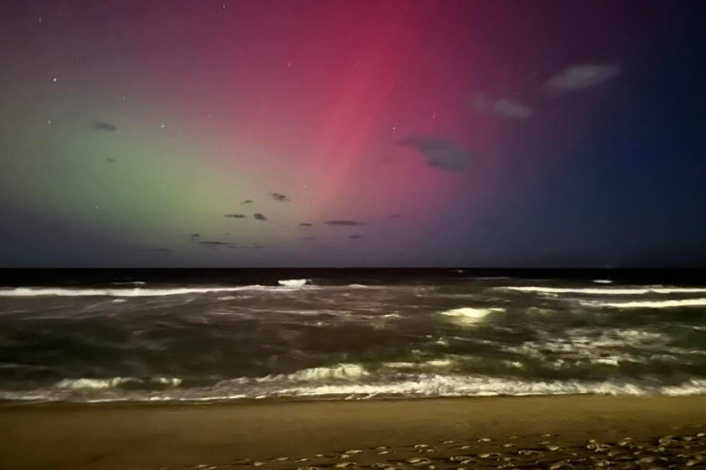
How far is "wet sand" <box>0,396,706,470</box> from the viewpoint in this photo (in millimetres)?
5094

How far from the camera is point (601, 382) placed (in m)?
8.51


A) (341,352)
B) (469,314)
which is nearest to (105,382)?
(341,352)

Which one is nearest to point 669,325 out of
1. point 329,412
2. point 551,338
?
point 551,338

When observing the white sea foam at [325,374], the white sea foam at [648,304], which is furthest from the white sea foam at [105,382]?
the white sea foam at [648,304]

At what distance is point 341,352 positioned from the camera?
1069 centimetres

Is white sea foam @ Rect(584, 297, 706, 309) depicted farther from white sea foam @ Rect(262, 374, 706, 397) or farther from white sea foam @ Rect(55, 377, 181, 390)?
white sea foam @ Rect(55, 377, 181, 390)

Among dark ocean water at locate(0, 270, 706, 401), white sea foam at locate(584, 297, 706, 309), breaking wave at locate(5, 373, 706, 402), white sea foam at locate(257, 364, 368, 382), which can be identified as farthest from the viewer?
white sea foam at locate(584, 297, 706, 309)

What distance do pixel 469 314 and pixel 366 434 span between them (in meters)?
12.4

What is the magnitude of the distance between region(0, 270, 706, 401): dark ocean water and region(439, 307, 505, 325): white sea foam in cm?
8

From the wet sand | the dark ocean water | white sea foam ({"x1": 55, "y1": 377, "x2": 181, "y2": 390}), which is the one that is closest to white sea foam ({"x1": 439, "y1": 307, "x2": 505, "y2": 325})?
the dark ocean water

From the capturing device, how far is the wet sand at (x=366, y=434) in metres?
5.09

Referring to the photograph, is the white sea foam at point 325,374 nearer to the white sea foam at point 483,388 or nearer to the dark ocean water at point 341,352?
the dark ocean water at point 341,352

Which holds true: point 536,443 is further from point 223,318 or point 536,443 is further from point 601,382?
point 223,318

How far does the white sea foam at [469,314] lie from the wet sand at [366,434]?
27.4 feet
